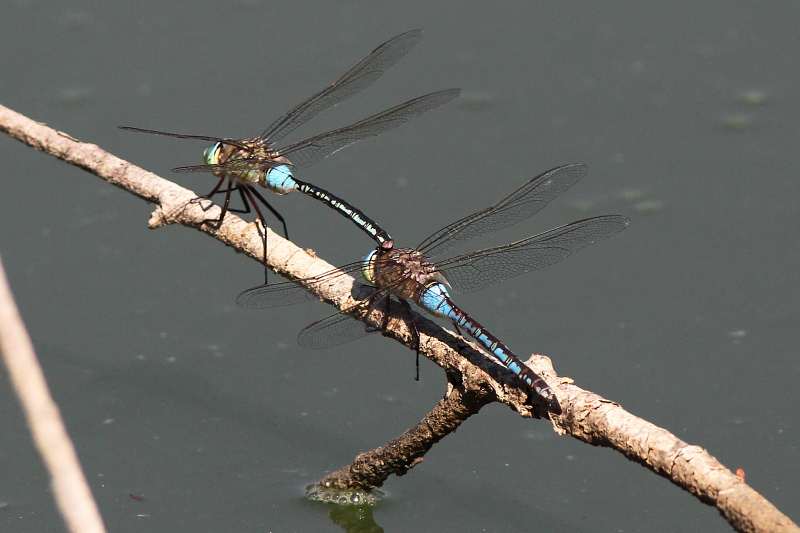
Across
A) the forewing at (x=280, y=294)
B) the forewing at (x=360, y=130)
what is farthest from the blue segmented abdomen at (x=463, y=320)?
the forewing at (x=360, y=130)

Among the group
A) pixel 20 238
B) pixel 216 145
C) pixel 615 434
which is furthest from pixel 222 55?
pixel 615 434

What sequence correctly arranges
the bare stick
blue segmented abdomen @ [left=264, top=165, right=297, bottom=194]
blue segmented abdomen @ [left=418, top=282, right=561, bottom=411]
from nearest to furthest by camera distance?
the bare stick, blue segmented abdomen @ [left=418, top=282, right=561, bottom=411], blue segmented abdomen @ [left=264, top=165, right=297, bottom=194]

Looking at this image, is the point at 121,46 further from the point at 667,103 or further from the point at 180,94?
the point at 667,103

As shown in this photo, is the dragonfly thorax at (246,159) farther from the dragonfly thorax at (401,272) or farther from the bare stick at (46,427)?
the bare stick at (46,427)

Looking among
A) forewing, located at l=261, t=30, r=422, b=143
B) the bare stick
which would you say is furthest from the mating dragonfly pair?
the bare stick

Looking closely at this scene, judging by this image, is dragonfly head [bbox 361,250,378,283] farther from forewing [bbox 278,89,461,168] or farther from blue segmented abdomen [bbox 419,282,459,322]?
forewing [bbox 278,89,461,168]

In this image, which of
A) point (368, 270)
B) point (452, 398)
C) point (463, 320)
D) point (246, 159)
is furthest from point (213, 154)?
point (452, 398)
